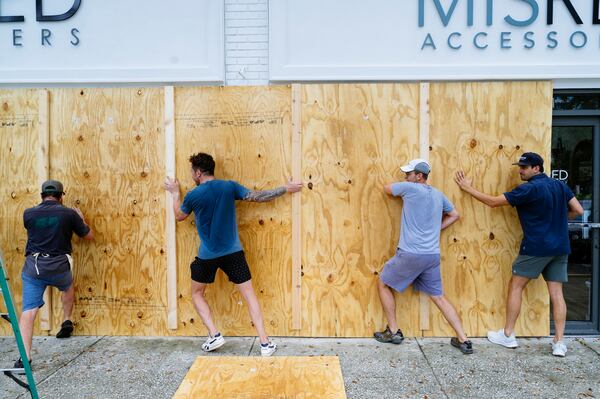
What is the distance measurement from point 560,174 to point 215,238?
13.4 feet

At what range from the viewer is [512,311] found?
4.59 meters

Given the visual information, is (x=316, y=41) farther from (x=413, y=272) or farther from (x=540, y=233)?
(x=540, y=233)

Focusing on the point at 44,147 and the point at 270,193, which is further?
the point at 44,147

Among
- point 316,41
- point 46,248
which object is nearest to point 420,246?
point 316,41

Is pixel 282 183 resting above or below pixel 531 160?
below

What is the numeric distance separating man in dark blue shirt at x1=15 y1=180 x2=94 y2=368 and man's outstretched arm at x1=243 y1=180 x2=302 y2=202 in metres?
1.89

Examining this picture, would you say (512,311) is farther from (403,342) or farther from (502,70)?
(502,70)

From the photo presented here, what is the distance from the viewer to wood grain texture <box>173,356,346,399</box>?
2.30m

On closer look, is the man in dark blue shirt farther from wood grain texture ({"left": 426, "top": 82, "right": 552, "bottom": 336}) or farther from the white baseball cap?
wood grain texture ({"left": 426, "top": 82, "right": 552, "bottom": 336})

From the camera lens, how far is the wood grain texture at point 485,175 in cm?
480

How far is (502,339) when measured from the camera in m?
4.66

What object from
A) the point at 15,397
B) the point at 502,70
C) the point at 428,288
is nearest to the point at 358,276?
the point at 428,288

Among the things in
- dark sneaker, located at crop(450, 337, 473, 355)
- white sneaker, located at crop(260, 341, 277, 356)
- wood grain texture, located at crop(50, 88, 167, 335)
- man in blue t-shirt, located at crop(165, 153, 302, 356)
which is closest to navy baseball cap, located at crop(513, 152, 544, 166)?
dark sneaker, located at crop(450, 337, 473, 355)

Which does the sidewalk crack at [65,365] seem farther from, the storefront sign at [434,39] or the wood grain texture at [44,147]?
the storefront sign at [434,39]
